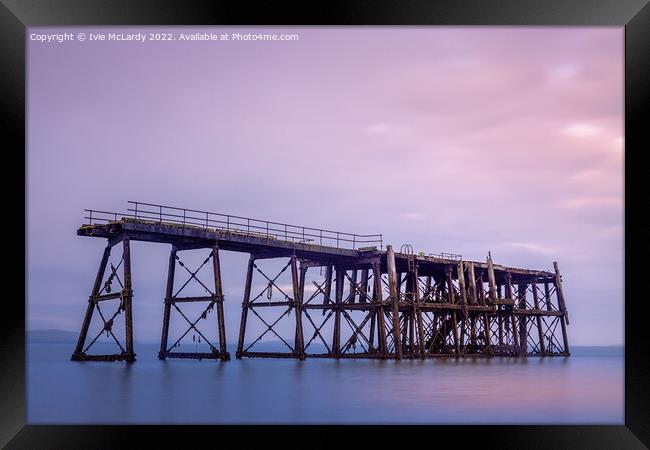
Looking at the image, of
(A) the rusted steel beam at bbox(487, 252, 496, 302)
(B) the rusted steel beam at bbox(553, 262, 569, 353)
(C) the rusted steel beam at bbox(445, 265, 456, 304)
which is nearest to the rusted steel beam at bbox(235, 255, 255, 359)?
(C) the rusted steel beam at bbox(445, 265, 456, 304)

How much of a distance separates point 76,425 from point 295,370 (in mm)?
18775

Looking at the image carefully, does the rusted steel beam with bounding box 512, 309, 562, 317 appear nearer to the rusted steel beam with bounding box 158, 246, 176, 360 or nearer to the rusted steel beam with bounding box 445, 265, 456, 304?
the rusted steel beam with bounding box 445, 265, 456, 304

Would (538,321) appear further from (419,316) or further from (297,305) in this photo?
(297,305)

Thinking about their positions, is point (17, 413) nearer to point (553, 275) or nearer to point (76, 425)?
point (76, 425)

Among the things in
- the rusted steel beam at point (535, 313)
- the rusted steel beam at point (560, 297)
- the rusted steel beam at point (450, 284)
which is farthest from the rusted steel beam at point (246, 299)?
the rusted steel beam at point (560, 297)

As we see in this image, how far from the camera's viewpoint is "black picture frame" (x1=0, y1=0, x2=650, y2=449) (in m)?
19.2

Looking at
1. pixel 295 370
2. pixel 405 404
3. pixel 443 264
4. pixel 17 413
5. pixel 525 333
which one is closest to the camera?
pixel 17 413

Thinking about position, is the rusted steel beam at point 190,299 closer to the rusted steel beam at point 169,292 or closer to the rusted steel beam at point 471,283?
the rusted steel beam at point 169,292

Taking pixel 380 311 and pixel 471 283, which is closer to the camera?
pixel 380 311
